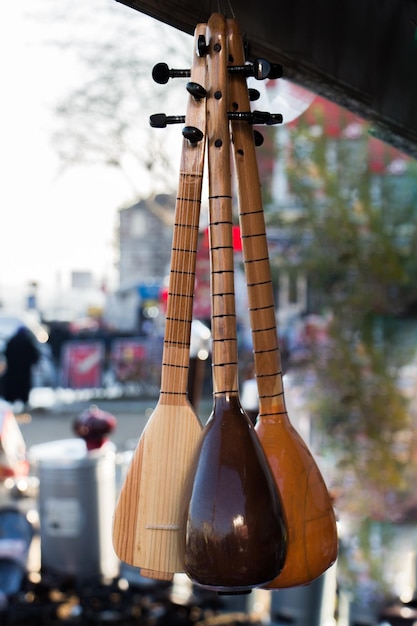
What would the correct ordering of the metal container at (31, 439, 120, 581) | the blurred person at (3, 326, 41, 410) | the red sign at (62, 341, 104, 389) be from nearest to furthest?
the metal container at (31, 439, 120, 581), the blurred person at (3, 326, 41, 410), the red sign at (62, 341, 104, 389)

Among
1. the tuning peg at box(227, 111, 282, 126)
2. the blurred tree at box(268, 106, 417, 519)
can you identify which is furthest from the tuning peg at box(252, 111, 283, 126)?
the blurred tree at box(268, 106, 417, 519)

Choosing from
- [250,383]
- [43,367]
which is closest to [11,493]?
[250,383]

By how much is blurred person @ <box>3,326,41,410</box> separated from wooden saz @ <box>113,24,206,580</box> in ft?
24.3

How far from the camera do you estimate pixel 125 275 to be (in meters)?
11.5

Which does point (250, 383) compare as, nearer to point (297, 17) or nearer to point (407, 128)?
point (407, 128)

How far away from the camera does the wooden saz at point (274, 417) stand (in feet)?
2.53

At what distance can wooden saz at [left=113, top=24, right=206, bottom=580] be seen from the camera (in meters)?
0.75

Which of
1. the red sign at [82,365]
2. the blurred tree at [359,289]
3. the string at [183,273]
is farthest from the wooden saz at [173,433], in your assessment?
the red sign at [82,365]

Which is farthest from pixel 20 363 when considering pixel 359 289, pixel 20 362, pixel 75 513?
pixel 359 289

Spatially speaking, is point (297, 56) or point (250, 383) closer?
point (297, 56)

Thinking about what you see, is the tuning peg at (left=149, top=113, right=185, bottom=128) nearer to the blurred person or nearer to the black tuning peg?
the black tuning peg

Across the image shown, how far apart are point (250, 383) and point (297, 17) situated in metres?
1.30

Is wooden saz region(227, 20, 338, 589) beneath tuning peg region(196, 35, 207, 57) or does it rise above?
beneath

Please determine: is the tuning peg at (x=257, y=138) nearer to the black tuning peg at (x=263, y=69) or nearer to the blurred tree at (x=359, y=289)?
the black tuning peg at (x=263, y=69)
